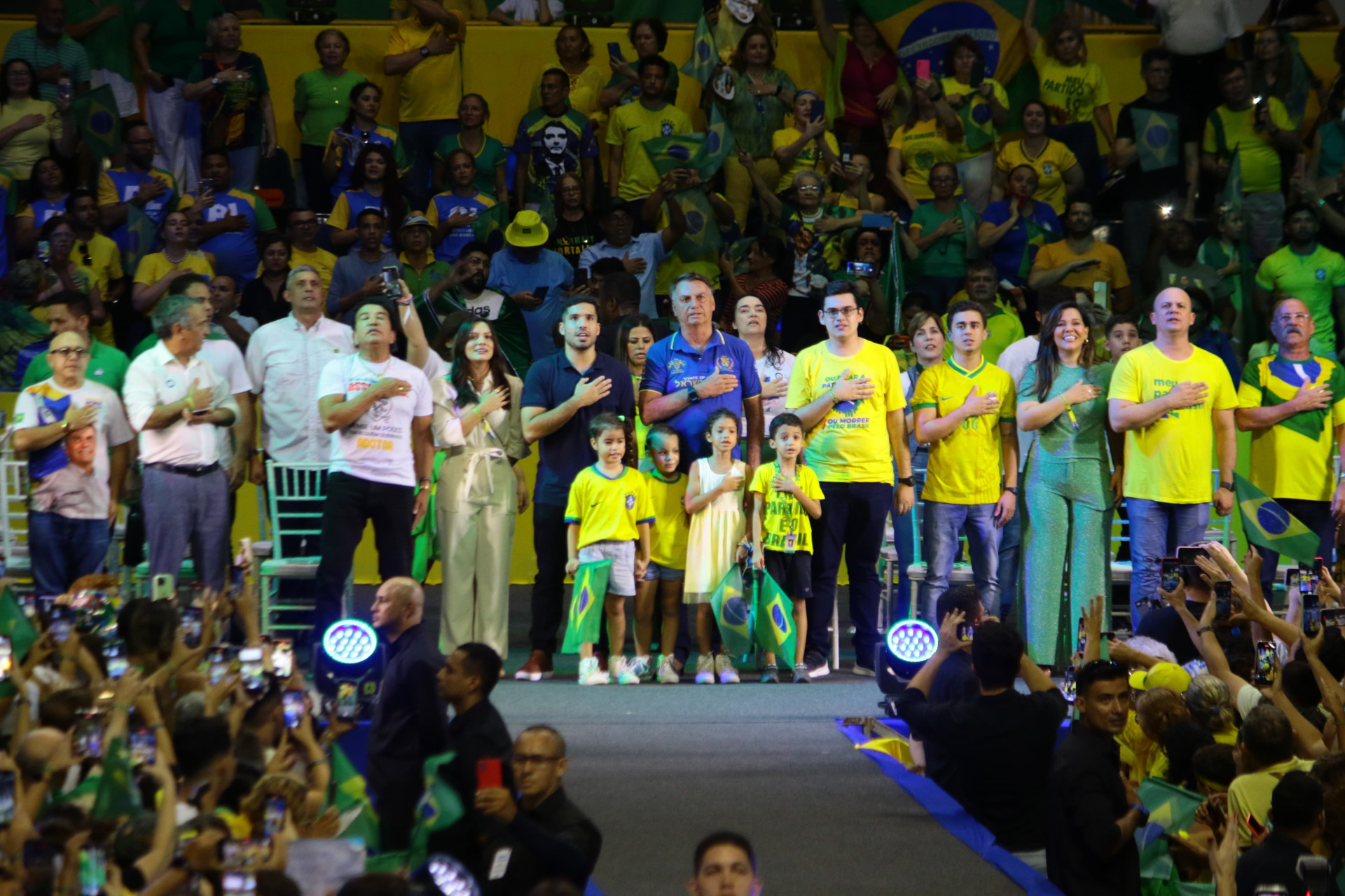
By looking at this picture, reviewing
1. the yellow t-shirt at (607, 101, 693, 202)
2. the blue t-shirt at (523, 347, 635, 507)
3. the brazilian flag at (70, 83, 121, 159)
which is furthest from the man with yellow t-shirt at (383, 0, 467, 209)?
the blue t-shirt at (523, 347, 635, 507)

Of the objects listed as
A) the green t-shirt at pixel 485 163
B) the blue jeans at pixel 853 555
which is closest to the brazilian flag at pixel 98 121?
the green t-shirt at pixel 485 163

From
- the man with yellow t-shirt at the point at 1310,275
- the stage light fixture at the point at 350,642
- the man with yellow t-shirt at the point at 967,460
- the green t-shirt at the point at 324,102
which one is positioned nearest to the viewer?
the stage light fixture at the point at 350,642

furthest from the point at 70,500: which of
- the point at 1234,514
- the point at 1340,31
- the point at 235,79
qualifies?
the point at 1340,31

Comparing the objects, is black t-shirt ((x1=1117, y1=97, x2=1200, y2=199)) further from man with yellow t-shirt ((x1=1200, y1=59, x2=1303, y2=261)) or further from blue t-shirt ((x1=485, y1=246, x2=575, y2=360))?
blue t-shirt ((x1=485, y1=246, x2=575, y2=360))

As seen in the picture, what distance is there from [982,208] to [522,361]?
3.59 m

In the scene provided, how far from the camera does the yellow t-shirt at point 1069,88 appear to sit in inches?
471

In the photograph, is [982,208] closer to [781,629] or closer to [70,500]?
[781,629]

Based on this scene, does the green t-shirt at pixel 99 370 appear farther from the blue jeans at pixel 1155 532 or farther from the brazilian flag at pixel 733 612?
the blue jeans at pixel 1155 532

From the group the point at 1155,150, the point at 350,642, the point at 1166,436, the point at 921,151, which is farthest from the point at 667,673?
the point at 1155,150

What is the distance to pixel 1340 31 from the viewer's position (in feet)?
40.5

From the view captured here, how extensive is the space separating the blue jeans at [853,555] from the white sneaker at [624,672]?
923 mm

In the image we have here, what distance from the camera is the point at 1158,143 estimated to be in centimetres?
1171

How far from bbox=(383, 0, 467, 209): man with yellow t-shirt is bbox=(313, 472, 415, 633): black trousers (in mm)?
4540

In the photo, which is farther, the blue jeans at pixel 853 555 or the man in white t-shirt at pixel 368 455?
the blue jeans at pixel 853 555
